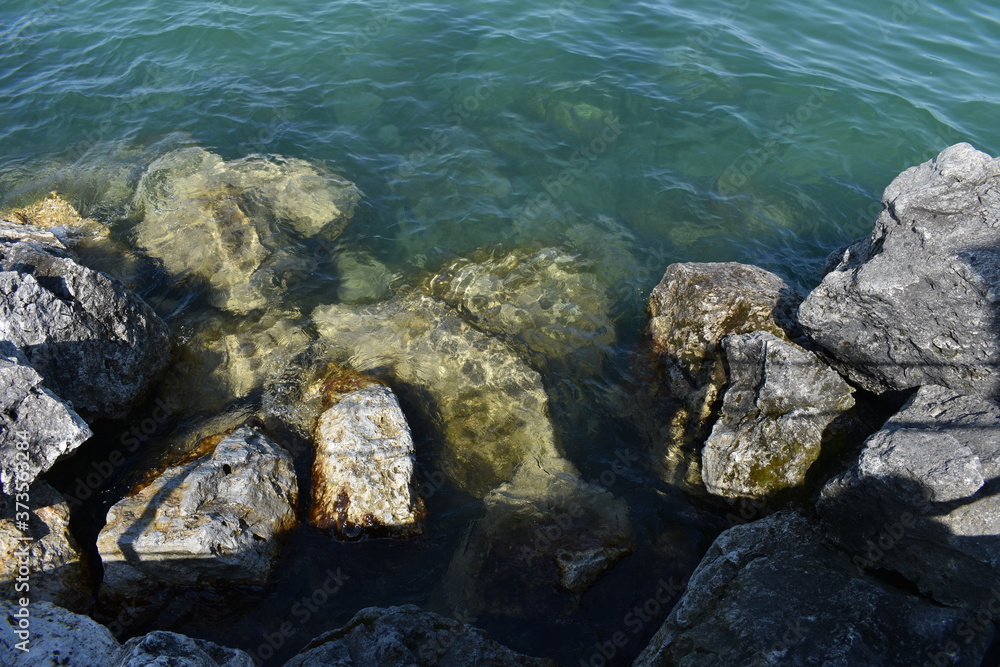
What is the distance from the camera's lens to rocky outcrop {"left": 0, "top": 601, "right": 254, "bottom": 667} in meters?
3.79

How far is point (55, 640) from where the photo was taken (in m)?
4.09

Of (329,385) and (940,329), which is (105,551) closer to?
(329,385)

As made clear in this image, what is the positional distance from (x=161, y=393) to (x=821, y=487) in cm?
786

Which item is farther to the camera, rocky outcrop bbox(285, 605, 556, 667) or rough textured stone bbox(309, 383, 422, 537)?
rough textured stone bbox(309, 383, 422, 537)

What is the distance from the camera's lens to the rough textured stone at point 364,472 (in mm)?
6152

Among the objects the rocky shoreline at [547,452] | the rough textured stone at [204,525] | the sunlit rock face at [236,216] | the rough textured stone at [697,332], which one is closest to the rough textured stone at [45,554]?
the rocky shoreline at [547,452]

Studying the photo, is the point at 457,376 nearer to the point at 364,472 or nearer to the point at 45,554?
the point at 364,472

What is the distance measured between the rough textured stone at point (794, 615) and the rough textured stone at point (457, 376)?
8.28 feet

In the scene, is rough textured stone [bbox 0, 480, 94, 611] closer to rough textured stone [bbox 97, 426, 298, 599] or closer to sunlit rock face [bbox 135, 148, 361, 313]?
rough textured stone [bbox 97, 426, 298, 599]

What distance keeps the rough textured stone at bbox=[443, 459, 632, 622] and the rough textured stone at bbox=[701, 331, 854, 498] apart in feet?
4.08

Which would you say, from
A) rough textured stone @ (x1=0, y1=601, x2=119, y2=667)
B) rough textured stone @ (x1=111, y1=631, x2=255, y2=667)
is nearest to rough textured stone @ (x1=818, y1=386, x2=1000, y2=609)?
rough textured stone @ (x1=111, y1=631, x2=255, y2=667)

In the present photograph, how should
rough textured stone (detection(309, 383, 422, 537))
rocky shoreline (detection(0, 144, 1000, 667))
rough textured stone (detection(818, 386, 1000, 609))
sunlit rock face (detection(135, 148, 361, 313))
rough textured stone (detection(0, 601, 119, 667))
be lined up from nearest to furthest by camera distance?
rough textured stone (detection(0, 601, 119, 667)) < rough textured stone (detection(818, 386, 1000, 609)) < rocky shoreline (detection(0, 144, 1000, 667)) < rough textured stone (detection(309, 383, 422, 537)) < sunlit rock face (detection(135, 148, 361, 313))

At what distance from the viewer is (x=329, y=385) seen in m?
7.59

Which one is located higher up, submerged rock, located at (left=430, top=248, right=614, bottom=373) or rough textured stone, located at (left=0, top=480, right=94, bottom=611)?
submerged rock, located at (left=430, top=248, right=614, bottom=373)
